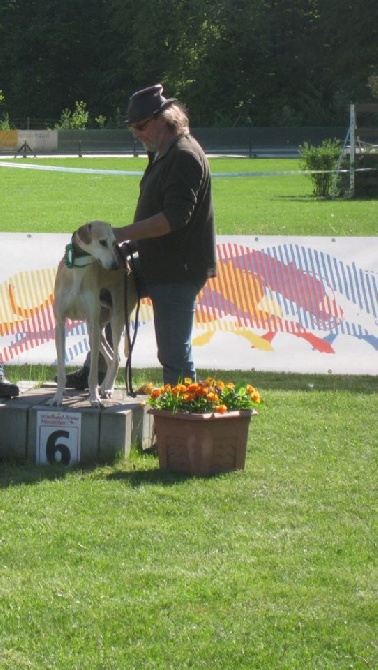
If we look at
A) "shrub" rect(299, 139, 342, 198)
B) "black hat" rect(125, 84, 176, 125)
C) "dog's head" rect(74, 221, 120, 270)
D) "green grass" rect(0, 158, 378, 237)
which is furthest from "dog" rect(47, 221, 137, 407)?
"shrub" rect(299, 139, 342, 198)

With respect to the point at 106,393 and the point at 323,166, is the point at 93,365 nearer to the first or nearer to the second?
the point at 106,393

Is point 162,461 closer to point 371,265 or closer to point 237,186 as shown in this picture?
point 371,265

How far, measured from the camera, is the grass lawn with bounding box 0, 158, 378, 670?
4.37 metres

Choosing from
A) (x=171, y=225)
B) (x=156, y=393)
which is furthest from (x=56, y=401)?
(x=171, y=225)

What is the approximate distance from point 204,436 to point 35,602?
2.05m

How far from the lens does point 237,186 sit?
35844mm

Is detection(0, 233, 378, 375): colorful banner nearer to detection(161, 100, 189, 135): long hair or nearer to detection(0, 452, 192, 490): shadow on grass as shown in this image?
detection(0, 452, 192, 490): shadow on grass

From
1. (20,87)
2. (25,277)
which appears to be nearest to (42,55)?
(20,87)

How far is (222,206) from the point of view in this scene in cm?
2778

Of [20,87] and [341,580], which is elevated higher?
[20,87]

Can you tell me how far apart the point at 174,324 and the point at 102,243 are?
2.15 ft

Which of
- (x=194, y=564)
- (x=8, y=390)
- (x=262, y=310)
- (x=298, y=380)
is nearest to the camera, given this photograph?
(x=194, y=564)

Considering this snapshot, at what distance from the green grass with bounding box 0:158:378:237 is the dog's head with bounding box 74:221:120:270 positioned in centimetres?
1376

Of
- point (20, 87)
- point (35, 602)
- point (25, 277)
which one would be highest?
point (20, 87)
